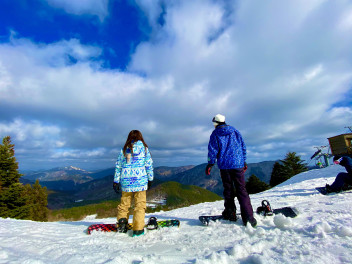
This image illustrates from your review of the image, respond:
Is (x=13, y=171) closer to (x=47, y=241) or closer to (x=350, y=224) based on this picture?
(x=47, y=241)

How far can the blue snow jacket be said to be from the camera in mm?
5387

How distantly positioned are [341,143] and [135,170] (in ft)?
115

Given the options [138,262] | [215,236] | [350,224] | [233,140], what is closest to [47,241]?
[138,262]

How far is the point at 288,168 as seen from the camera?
5156 centimetres

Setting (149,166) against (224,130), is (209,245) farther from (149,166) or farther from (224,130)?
(224,130)

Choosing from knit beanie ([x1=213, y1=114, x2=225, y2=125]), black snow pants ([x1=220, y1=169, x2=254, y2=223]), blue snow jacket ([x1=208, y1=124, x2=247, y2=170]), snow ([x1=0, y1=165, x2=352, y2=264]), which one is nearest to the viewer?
snow ([x1=0, y1=165, x2=352, y2=264])

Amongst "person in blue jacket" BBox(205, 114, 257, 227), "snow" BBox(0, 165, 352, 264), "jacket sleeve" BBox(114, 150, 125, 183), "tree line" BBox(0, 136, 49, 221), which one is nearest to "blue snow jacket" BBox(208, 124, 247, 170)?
"person in blue jacket" BBox(205, 114, 257, 227)

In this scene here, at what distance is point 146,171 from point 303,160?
59364 mm

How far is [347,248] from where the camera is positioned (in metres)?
2.95

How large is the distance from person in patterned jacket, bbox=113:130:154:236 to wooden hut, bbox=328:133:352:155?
33429 mm

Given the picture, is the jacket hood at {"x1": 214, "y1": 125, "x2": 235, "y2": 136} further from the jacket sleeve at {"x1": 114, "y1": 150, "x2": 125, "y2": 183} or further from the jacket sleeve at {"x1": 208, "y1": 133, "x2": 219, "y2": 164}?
the jacket sleeve at {"x1": 114, "y1": 150, "x2": 125, "y2": 183}

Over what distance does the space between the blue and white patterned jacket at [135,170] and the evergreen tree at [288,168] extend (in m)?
54.6

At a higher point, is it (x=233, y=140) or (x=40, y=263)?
(x=233, y=140)

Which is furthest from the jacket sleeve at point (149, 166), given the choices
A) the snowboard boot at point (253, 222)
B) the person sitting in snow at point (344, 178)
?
the person sitting in snow at point (344, 178)
